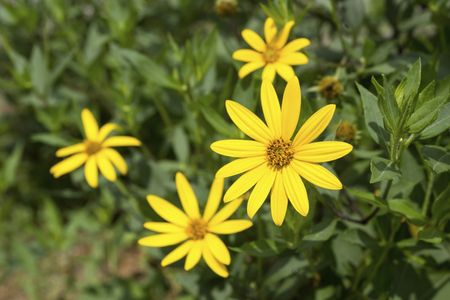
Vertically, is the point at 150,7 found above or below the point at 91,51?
above

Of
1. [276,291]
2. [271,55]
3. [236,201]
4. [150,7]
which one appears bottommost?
[276,291]

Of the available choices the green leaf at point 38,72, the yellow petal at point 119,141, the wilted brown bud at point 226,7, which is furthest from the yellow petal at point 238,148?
the green leaf at point 38,72

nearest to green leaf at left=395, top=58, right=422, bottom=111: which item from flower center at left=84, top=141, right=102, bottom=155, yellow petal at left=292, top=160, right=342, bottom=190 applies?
yellow petal at left=292, top=160, right=342, bottom=190

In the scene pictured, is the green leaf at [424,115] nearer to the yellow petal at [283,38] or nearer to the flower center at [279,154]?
the flower center at [279,154]

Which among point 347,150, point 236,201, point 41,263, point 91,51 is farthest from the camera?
point 41,263

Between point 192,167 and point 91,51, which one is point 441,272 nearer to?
point 192,167

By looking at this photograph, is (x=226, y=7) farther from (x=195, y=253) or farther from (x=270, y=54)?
(x=195, y=253)

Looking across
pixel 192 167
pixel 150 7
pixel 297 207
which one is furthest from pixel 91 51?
pixel 297 207
